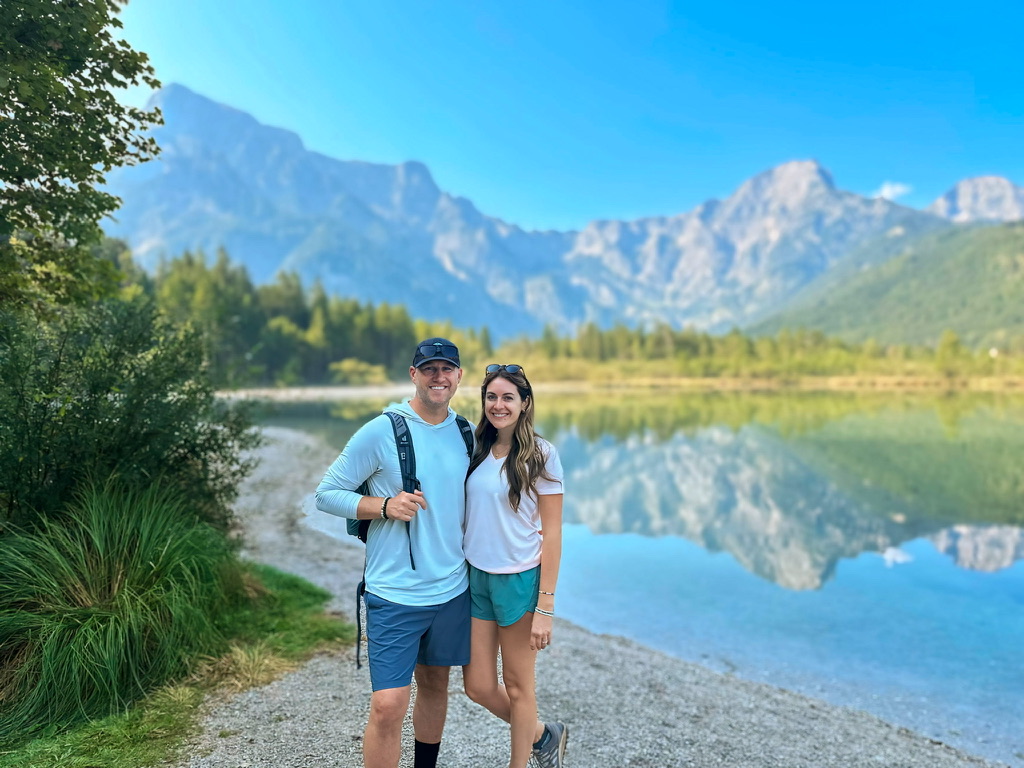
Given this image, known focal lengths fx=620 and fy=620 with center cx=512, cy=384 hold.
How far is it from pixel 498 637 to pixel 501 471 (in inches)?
33.6

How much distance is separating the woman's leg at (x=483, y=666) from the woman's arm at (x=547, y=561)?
0.21 metres

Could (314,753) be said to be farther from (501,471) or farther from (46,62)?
(46,62)

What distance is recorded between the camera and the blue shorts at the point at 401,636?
2.76 m

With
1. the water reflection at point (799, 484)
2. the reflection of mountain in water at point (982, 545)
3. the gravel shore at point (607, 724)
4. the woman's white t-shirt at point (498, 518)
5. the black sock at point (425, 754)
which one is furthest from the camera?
the water reflection at point (799, 484)

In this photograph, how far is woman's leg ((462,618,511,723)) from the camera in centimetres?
301

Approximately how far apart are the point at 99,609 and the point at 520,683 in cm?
337

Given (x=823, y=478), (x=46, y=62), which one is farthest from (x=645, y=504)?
(x=46, y=62)

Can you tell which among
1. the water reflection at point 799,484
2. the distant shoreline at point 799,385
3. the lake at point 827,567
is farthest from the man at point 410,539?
the distant shoreline at point 799,385

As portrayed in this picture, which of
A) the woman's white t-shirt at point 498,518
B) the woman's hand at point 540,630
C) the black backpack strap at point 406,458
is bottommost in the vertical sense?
the woman's hand at point 540,630

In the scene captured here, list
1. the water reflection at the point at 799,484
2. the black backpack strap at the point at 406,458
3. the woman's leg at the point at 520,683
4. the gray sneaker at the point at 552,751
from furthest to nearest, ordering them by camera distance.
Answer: the water reflection at the point at 799,484 < the gray sneaker at the point at 552,751 < the woman's leg at the point at 520,683 < the black backpack strap at the point at 406,458

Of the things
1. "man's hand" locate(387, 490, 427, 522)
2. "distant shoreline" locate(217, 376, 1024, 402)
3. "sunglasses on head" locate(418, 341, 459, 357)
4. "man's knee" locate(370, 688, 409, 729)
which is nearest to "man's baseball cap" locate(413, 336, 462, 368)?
"sunglasses on head" locate(418, 341, 459, 357)

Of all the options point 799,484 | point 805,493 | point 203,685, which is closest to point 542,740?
point 203,685

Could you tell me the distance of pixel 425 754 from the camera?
10.5 ft

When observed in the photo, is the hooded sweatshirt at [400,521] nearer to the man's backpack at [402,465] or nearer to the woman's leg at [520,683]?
the man's backpack at [402,465]
